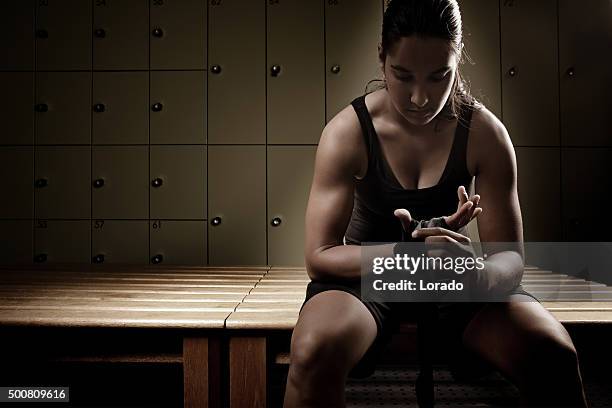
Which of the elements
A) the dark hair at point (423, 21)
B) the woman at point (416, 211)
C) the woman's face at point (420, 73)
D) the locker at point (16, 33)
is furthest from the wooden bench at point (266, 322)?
the locker at point (16, 33)

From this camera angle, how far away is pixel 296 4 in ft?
10.4

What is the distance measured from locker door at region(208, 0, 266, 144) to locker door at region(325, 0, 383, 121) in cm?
40

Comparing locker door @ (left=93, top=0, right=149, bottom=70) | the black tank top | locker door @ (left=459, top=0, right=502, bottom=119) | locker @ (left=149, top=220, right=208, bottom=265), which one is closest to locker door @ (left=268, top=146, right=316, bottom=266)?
locker @ (left=149, top=220, right=208, bottom=265)

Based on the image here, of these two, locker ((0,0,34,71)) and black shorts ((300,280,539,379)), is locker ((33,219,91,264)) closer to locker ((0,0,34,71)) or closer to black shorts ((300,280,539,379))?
locker ((0,0,34,71))

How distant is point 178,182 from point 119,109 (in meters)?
0.57

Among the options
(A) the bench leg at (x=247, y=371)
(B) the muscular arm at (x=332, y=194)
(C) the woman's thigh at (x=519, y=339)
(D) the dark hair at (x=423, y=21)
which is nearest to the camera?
(C) the woman's thigh at (x=519, y=339)

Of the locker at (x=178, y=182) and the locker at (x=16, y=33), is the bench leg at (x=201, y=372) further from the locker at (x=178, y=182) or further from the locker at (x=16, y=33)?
the locker at (x=16, y=33)

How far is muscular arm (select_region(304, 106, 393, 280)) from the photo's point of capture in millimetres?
1334

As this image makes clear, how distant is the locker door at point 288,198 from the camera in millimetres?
3201

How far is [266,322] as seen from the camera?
152 centimetres

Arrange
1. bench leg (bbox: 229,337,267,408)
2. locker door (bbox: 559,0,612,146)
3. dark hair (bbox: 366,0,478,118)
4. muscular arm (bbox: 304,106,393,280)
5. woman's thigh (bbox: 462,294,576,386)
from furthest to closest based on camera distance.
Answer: locker door (bbox: 559,0,612,146)
bench leg (bbox: 229,337,267,408)
muscular arm (bbox: 304,106,393,280)
dark hair (bbox: 366,0,478,118)
woman's thigh (bbox: 462,294,576,386)

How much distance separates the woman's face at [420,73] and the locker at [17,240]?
277 centimetres

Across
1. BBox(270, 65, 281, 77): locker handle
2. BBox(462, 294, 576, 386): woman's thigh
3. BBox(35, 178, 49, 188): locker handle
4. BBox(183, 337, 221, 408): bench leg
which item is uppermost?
BBox(270, 65, 281, 77): locker handle

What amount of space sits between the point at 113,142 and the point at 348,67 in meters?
1.51
